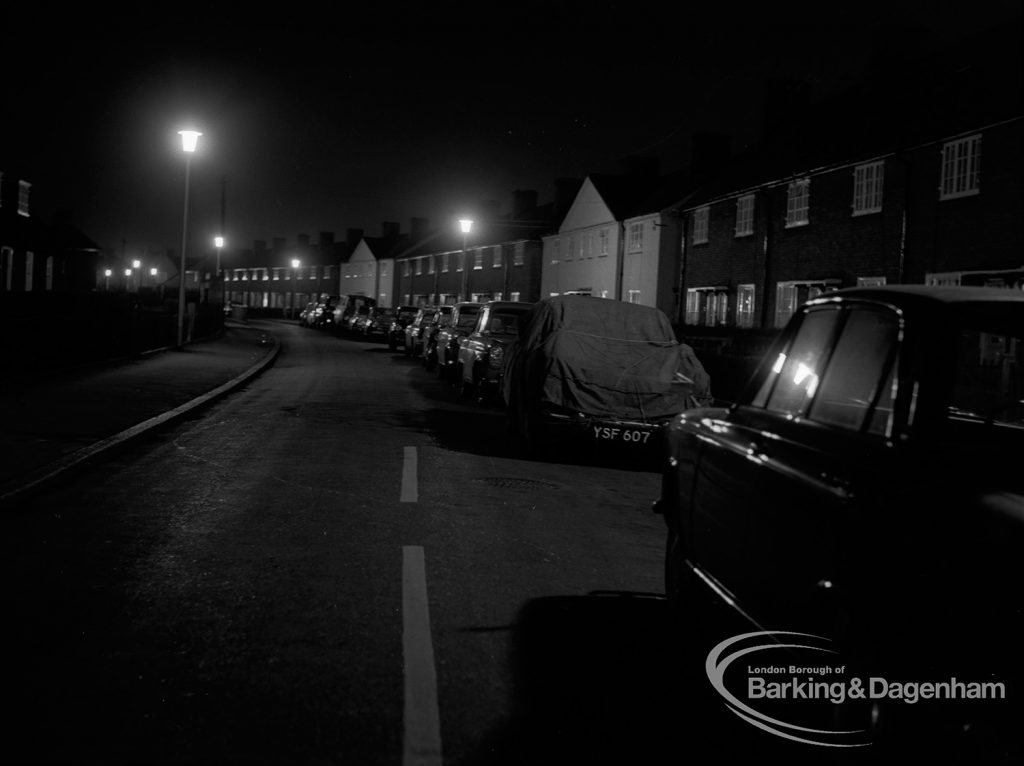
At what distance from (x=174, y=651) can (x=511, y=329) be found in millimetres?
15297

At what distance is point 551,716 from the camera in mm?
4039

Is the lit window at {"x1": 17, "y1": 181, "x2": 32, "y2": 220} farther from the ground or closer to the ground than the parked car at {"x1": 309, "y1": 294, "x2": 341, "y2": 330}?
farther from the ground

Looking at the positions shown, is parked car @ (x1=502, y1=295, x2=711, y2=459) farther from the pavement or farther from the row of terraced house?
the row of terraced house

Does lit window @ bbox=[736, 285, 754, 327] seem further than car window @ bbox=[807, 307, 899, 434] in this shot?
Yes

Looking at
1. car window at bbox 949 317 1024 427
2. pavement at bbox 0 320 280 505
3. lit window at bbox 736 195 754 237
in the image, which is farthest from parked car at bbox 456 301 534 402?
lit window at bbox 736 195 754 237

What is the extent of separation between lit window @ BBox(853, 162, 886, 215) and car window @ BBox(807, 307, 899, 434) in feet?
81.4

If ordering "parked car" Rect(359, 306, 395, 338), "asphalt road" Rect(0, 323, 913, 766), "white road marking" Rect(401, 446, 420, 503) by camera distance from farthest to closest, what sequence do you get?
"parked car" Rect(359, 306, 395, 338)
"white road marking" Rect(401, 446, 420, 503)
"asphalt road" Rect(0, 323, 913, 766)

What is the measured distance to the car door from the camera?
3096 millimetres

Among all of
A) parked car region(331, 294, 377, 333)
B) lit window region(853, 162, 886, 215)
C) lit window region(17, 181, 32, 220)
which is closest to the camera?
lit window region(853, 162, 886, 215)

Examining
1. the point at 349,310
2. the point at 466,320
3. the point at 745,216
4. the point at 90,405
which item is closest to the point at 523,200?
the point at 349,310

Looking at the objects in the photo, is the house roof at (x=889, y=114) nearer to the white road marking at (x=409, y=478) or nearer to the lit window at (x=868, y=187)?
the lit window at (x=868, y=187)

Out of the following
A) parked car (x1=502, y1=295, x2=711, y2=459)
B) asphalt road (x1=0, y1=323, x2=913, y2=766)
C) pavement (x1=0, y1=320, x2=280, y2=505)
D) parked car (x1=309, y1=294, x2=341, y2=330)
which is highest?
parked car (x1=309, y1=294, x2=341, y2=330)

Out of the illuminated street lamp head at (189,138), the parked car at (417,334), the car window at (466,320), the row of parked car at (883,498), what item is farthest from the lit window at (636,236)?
the row of parked car at (883,498)

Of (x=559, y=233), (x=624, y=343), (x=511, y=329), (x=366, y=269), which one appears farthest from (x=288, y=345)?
(x=366, y=269)
